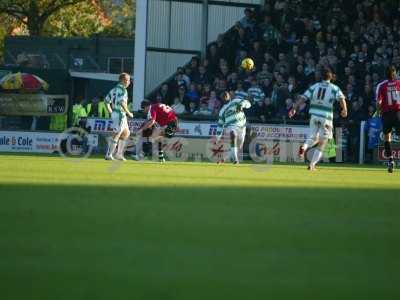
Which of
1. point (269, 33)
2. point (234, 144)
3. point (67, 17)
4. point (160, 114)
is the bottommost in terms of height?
point (234, 144)

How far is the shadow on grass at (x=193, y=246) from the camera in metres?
7.70

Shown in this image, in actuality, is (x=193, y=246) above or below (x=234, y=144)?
below

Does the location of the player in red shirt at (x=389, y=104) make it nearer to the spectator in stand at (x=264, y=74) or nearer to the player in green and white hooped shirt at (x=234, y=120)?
the player in green and white hooped shirt at (x=234, y=120)

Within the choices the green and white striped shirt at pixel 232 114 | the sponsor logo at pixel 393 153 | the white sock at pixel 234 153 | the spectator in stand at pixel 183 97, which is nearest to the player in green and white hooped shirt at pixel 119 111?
the green and white striped shirt at pixel 232 114

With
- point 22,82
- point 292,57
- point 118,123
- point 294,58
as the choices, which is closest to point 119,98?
point 118,123

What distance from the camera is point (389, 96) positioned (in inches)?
1001

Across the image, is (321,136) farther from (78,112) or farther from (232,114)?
(78,112)

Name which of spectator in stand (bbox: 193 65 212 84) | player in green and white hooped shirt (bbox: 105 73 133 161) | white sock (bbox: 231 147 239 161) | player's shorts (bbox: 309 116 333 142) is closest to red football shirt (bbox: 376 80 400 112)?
player's shorts (bbox: 309 116 333 142)

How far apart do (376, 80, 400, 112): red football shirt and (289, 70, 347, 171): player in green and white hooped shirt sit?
37.2 inches

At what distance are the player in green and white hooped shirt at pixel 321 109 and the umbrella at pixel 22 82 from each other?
2152 cm

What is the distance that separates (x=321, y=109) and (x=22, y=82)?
2216 cm

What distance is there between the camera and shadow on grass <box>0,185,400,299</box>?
303 inches

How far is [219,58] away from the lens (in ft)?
124

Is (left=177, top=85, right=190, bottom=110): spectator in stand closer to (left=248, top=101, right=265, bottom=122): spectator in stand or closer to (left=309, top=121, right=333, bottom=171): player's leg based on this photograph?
(left=248, top=101, right=265, bottom=122): spectator in stand
